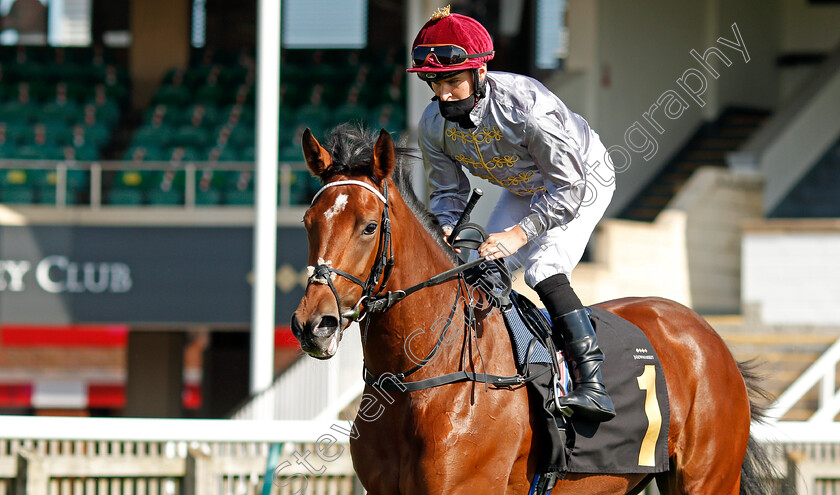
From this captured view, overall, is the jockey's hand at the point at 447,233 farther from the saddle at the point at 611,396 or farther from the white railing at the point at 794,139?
the white railing at the point at 794,139

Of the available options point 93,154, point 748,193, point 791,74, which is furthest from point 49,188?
point 791,74

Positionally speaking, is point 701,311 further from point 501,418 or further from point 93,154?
point 501,418

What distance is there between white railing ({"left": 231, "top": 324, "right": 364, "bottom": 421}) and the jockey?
3627 mm

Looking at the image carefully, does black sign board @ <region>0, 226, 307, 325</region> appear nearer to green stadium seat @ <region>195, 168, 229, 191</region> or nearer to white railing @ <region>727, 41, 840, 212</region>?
green stadium seat @ <region>195, 168, 229, 191</region>

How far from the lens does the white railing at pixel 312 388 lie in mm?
6859

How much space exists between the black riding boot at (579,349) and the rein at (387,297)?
0.14m

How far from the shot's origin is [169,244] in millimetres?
9445

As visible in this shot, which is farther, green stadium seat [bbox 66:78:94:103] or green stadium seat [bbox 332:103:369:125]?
green stadium seat [bbox 66:78:94:103]

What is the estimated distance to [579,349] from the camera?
3.13m

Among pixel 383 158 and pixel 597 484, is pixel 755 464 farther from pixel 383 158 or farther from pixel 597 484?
pixel 383 158

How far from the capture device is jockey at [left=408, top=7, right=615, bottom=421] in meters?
3.05

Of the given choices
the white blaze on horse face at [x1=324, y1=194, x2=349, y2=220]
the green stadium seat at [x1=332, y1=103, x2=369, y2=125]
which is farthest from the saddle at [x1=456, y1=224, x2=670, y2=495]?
the green stadium seat at [x1=332, y1=103, x2=369, y2=125]

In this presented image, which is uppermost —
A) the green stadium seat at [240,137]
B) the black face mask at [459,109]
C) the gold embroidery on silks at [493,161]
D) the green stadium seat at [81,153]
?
the black face mask at [459,109]

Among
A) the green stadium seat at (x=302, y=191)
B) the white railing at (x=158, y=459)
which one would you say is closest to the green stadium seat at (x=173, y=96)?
the green stadium seat at (x=302, y=191)
